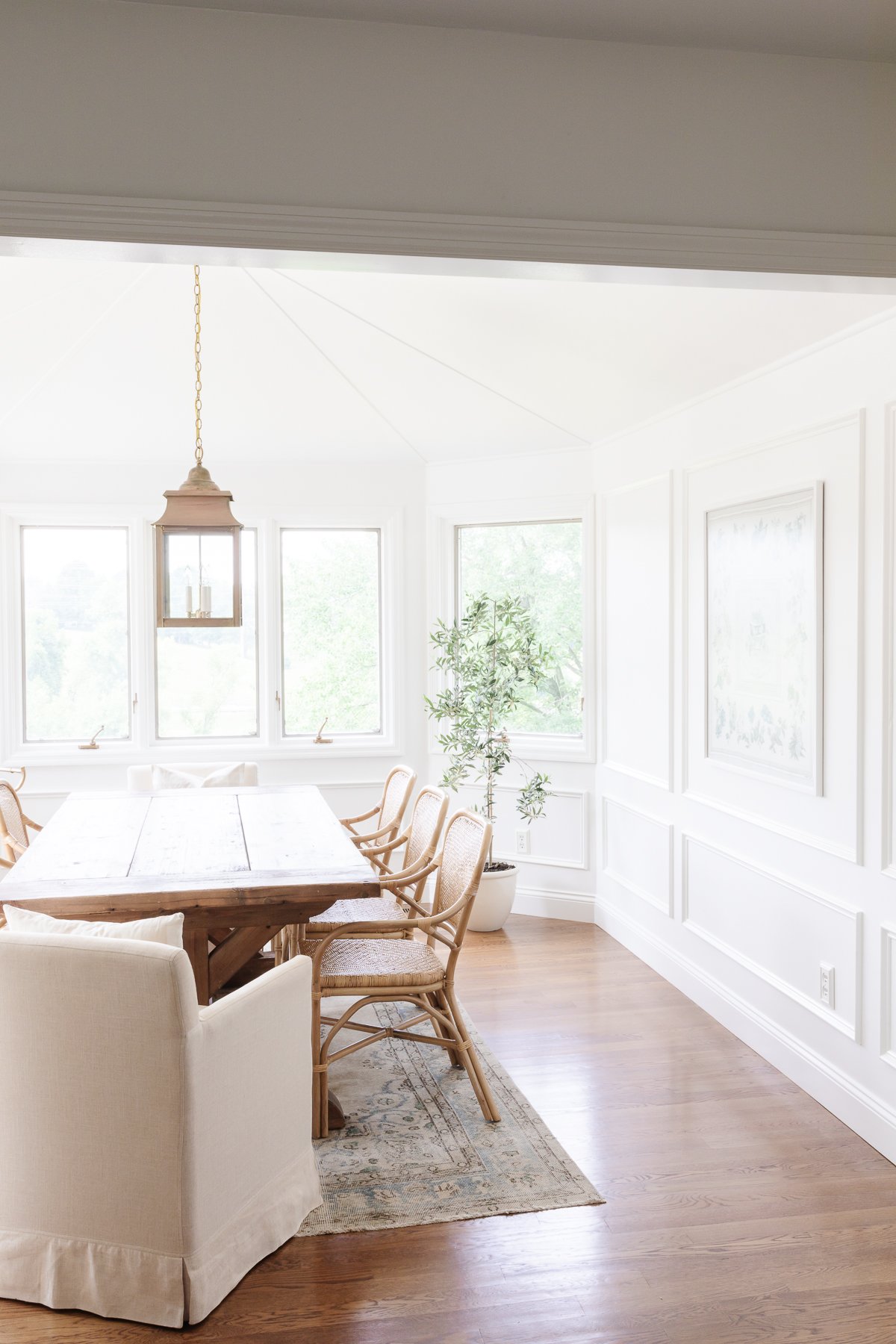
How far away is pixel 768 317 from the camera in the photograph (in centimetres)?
351

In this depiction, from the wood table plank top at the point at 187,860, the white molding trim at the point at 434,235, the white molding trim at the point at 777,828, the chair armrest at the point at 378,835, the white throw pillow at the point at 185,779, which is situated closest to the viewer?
the white molding trim at the point at 434,235

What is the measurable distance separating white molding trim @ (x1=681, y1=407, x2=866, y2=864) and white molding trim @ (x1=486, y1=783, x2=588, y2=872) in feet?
3.62

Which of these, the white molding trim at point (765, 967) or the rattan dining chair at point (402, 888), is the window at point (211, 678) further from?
the white molding trim at point (765, 967)

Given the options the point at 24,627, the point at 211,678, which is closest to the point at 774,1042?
the point at 211,678

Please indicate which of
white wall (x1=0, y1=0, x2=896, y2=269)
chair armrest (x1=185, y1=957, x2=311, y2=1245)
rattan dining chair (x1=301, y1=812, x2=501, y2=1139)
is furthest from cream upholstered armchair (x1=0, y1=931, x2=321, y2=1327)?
white wall (x1=0, y1=0, x2=896, y2=269)

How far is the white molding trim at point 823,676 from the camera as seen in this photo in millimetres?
3361

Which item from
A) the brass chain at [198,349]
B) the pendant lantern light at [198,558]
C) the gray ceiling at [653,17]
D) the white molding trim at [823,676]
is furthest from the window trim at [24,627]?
the gray ceiling at [653,17]

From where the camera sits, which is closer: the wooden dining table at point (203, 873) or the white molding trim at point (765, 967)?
the wooden dining table at point (203, 873)

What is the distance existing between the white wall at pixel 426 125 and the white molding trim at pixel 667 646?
8.39 feet

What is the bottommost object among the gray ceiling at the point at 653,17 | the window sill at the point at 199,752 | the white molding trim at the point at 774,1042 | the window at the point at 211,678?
the white molding trim at the point at 774,1042

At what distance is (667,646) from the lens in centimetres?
486

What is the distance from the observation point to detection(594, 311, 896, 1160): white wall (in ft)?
10.8

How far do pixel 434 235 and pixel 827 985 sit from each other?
269 cm

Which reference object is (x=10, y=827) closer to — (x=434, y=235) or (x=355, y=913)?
(x=355, y=913)
